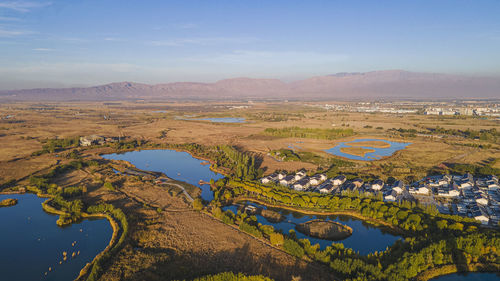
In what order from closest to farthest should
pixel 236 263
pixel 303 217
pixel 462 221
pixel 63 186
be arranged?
pixel 236 263 → pixel 462 221 → pixel 303 217 → pixel 63 186

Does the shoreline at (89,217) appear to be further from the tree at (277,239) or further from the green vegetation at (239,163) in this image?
the green vegetation at (239,163)

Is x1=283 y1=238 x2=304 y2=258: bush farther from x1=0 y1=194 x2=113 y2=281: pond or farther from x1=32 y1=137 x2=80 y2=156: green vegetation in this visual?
x1=32 y1=137 x2=80 y2=156: green vegetation

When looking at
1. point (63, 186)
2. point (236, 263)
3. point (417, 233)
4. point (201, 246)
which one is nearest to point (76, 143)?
point (63, 186)

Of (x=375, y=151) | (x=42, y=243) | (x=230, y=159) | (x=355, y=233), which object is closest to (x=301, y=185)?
(x=355, y=233)

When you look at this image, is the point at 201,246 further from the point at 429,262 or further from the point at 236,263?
the point at 429,262

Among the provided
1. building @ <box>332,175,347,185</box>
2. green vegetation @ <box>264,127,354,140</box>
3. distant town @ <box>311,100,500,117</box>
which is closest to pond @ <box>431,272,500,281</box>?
building @ <box>332,175,347,185</box>

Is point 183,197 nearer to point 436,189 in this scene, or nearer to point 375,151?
point 436,189
